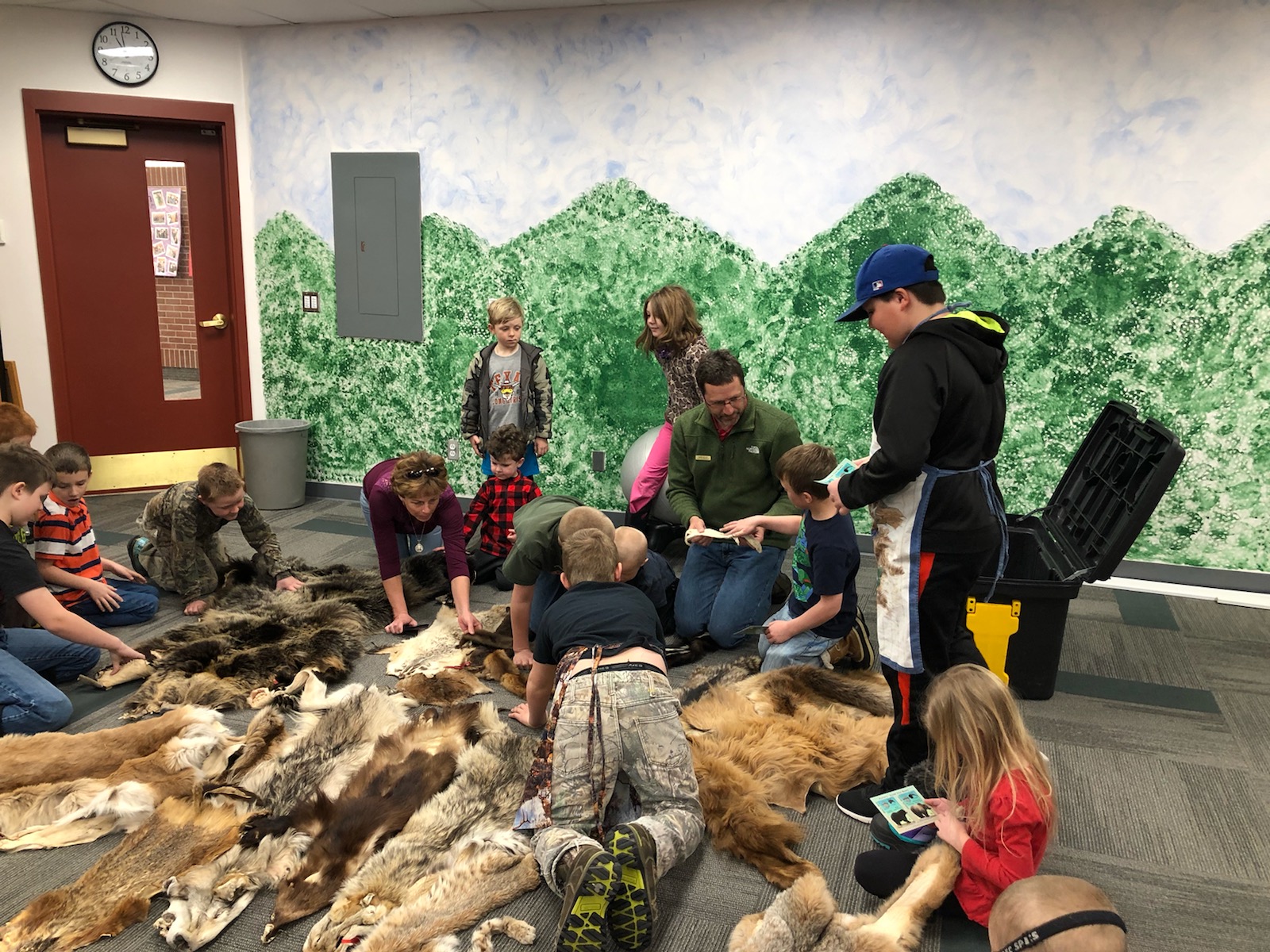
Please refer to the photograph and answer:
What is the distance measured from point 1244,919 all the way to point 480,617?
2576mm

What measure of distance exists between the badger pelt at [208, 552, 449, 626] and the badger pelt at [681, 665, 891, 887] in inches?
59.0

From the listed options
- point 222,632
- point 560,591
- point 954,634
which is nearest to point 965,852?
point 954,634

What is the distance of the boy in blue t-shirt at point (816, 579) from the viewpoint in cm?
297

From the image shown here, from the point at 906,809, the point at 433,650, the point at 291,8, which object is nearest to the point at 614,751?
the point at 906,809

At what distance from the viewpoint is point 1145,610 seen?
13.3ft

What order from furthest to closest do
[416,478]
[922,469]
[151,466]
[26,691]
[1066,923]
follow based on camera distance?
[151,466]
[416,478]
[26,691]
[922,469]
[1066,923]

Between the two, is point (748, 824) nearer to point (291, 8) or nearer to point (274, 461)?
point (274, 461)

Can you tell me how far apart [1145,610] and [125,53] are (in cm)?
600

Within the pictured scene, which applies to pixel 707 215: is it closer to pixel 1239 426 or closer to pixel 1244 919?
pixel 1239 426

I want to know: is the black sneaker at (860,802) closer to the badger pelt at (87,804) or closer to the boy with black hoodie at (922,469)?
the boy with black hoodie at (922,469)

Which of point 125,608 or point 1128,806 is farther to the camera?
point 125,608

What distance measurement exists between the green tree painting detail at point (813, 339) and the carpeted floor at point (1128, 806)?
77cm

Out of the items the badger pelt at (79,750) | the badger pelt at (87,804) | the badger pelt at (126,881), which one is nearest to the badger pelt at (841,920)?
the badger pelt at (126,881)

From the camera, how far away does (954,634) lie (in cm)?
248
